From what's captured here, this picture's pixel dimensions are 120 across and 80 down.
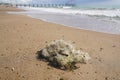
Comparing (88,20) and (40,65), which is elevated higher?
(40,65)

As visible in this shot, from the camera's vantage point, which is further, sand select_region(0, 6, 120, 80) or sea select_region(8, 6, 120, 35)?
sea select_region(8, 6, 120, 35)

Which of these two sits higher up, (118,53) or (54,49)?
(54,49)

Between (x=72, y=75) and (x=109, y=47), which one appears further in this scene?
(x=109, y=47)

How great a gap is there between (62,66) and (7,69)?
1.36 m

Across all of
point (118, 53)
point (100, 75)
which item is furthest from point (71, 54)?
point (118, 53)

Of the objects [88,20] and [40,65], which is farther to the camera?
[88,20]

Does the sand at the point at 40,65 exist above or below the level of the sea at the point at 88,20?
above

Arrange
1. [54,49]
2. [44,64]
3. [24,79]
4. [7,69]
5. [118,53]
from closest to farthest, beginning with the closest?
[24,79] < [7,69] < [44,64] < [54,49] < [118,53]

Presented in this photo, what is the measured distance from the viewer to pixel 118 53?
7168mm

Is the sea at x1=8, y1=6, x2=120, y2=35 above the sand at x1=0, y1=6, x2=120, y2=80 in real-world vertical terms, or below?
below

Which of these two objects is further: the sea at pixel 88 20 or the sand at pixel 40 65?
the sea at pixel 88 20

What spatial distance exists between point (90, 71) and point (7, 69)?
2.09 metres

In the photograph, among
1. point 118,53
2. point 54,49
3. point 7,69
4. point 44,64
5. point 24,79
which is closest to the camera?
point 24,79

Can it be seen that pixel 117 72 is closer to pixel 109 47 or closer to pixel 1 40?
pixel 109 47
